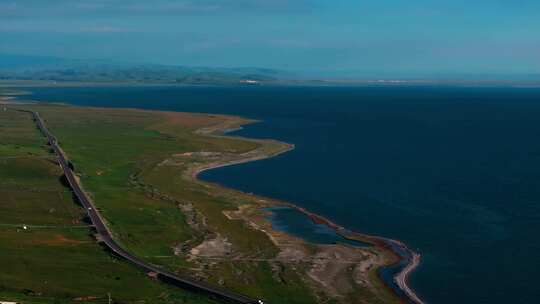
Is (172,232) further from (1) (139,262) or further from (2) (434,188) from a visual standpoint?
(2) (434,188)

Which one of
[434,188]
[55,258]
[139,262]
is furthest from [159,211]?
[434,188]

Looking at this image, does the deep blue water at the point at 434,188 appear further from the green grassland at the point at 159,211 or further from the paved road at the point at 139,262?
the paved road at the point at 139,262

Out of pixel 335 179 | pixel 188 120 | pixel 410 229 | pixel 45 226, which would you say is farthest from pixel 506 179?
pixel 188 120

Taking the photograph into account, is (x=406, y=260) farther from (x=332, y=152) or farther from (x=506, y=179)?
(x=332, y=152)

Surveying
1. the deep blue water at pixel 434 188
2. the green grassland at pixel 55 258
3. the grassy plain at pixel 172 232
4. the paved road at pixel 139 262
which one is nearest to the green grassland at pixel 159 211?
the grassy plain at pixel 172 232

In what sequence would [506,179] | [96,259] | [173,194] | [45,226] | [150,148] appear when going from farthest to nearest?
1. [150,148]
2. [506,179]
3. [173,194]
4. [45,226]
5. [96,259]
